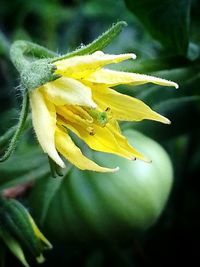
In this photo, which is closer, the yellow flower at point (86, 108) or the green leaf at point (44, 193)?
the yellow flower at point (86, 108)

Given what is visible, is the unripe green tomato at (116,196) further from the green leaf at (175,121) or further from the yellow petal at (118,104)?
the yellow petal at (118,104)

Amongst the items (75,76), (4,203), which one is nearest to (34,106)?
(75,76)

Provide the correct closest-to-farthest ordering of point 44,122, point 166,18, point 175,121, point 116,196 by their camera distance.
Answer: point 44,122 → point 116,196 → point 166,18 → point 175,121

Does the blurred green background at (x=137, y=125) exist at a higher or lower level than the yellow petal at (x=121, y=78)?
lower

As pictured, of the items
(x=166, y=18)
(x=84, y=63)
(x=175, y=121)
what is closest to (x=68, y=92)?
(x=84, y=63)

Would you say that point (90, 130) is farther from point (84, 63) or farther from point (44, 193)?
point (44, 193)

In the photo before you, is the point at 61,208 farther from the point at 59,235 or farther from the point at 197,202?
the point at 197,202

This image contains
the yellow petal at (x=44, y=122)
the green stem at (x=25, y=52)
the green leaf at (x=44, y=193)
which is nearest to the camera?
the yellow petal at (x=44, y=122)

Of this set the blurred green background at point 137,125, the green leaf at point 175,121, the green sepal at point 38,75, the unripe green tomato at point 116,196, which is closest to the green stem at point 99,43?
the green sepal at point 38,75
